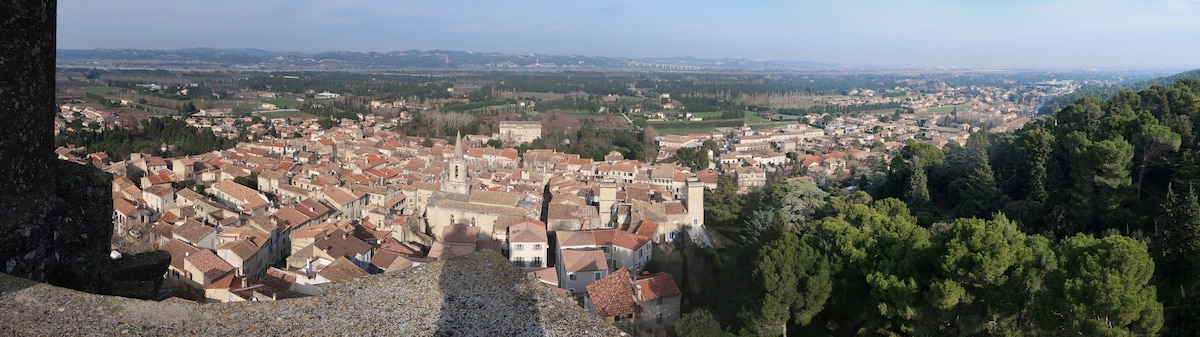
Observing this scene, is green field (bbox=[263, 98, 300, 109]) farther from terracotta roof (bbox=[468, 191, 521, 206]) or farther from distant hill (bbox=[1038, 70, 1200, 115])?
distant hill (bbox=[1038, 70, 1200, 115])

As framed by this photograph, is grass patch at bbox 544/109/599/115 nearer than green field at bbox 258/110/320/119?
No

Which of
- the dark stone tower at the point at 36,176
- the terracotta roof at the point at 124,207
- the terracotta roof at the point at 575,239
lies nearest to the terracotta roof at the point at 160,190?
the terracotta roof at the point at 124,207

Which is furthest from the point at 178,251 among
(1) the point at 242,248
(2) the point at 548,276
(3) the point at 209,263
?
(2) the point at 548,276

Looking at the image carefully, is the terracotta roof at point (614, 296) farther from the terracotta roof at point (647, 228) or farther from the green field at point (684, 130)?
the green field at point (684, 130)

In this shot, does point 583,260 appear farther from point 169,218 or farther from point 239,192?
point 239,192

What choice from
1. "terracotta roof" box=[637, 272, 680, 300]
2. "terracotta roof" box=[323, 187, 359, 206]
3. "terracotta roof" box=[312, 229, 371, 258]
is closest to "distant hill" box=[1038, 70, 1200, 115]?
"terracotta roof" box=[323, 187, 359, 206]

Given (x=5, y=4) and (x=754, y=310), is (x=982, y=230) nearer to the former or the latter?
(x=754, y=310)
